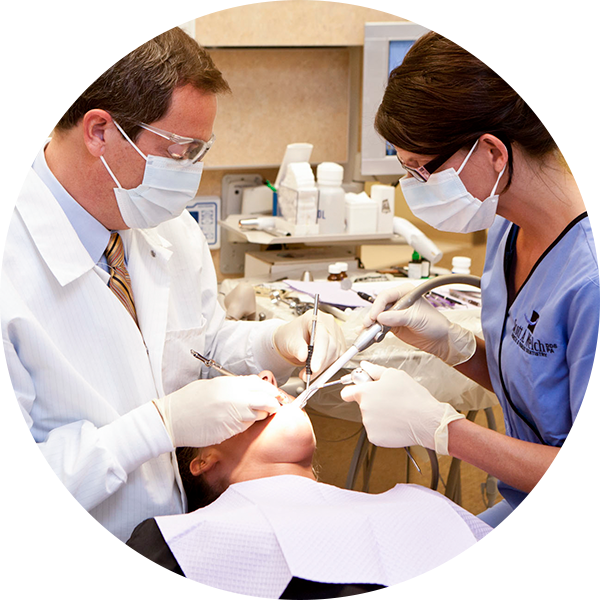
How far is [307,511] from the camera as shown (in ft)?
4.45

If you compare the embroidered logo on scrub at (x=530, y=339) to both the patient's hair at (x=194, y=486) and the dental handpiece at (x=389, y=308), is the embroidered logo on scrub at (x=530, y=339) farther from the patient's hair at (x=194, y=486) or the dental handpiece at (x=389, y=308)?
the patient's hair at (x=194, y=486)

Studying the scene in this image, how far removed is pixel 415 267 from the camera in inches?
104

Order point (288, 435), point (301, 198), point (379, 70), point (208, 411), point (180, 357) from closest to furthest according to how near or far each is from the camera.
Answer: point (208, 411) → point (288, 435) → point (180, 357) → point (301, 198) → point (379, 70)

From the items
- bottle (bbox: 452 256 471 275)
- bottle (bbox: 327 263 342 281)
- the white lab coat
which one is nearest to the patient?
the white lab coat

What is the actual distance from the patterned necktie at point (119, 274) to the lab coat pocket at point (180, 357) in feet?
0.42

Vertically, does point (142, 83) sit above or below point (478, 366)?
above

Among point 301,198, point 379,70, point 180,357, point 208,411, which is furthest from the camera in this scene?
point 379,70

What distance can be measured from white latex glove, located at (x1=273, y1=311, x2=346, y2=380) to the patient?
11.1 inches

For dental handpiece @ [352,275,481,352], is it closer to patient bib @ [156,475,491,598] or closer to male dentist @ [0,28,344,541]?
male dentist @ [0,28,344,541]

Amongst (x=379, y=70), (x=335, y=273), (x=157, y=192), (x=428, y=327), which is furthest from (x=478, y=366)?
(x=379, y=70)

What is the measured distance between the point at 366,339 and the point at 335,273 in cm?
103

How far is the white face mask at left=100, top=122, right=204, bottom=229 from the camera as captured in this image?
→ 4.64ft

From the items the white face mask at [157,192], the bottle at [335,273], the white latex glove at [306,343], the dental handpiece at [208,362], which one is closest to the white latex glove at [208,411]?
the dental handpiece at [208,362]

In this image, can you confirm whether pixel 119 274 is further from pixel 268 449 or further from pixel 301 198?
pixel 301 198
